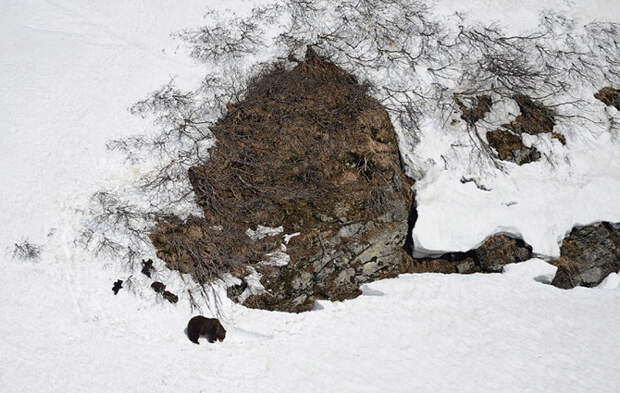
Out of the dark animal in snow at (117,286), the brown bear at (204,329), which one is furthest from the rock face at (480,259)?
the dark animal in snow at (117,286)

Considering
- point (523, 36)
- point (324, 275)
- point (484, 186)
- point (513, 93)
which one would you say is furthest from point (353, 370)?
point (523, 36)

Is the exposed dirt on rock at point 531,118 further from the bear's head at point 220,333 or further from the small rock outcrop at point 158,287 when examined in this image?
the small rock outcrop at point 158,287

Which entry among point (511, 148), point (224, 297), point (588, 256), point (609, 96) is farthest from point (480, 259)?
point (609, 96)

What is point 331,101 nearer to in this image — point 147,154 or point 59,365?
point 147,154

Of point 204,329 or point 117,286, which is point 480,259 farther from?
point 117,286

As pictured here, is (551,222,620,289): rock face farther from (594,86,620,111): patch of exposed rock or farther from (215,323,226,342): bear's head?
(215,323,226,342): bear's head

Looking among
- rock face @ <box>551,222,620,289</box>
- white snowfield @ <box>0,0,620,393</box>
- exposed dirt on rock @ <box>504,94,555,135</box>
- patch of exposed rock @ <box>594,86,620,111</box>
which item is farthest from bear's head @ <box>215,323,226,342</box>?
patch of exposed rock @ <box>594,86,620,111</box>
